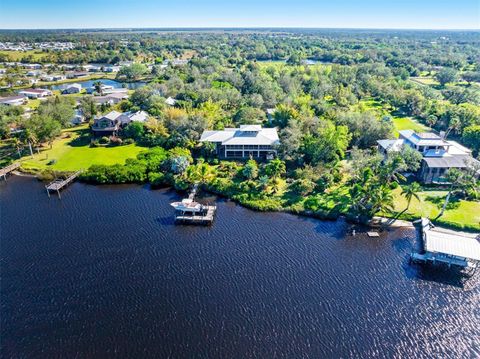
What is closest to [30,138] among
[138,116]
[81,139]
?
[81,139]

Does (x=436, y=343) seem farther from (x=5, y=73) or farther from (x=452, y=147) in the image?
(x=5, y=73)

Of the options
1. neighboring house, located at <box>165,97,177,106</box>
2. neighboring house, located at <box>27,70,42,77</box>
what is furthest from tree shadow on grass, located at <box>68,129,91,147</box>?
neighboring house, located at <box>27,70,42,77</box>

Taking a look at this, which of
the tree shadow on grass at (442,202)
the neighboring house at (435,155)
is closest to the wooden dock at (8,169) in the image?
the neighboring house at (435,155)

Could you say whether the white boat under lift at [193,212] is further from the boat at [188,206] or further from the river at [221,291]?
the river at [221,291]

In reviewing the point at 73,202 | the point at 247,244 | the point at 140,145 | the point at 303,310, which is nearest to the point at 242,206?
the point at 247,244

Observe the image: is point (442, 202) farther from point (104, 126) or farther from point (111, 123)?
point (104, 126)

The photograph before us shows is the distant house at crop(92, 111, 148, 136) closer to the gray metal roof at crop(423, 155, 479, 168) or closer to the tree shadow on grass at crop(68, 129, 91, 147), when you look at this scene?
the tree shadow on grass at crop(68, 129, 91, 147)

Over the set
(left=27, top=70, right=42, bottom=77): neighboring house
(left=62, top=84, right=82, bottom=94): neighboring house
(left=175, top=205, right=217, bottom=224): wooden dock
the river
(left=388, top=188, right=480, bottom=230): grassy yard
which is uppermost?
(left=27, top=70, right=42, bottom=77): neighboring house

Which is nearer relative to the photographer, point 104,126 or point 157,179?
point 157,179
